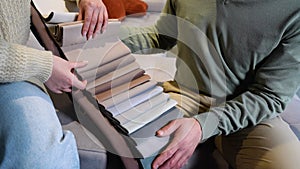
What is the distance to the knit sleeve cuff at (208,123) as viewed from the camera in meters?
0.99

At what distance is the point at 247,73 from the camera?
1094mm

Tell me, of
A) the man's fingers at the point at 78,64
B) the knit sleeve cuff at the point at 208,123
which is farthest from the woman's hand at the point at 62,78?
the knit sleeve cuff at the point at 208,123

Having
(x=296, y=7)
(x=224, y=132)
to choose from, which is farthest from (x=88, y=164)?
(x=296, y=7)

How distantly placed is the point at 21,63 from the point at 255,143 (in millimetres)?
651

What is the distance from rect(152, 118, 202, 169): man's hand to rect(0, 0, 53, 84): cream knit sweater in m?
0.32

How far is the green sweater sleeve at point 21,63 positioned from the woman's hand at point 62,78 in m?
0.03

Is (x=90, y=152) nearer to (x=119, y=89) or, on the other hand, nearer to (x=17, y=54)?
(x=119, y=89)

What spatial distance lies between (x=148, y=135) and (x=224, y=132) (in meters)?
0.24

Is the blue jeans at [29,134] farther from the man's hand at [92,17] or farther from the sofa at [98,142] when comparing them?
the man's hand at [92,17]

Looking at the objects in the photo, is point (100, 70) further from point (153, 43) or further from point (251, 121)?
point (251, 121)

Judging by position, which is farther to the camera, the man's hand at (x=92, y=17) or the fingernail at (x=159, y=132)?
the man's hand at (x=92, y=17)

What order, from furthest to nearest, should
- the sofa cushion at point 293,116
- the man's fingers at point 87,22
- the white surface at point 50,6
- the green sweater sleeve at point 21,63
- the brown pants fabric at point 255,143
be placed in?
→ the white surface at point 50,6 → the sofa cushion at point 293,116 → the man's fingers at point 87,22 → the brown pants fabric at point 255,143 → the green sweater sleeve at point 21,63

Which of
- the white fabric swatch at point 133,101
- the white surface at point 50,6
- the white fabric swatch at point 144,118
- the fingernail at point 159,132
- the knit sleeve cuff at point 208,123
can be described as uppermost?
the white surface at point 50,6

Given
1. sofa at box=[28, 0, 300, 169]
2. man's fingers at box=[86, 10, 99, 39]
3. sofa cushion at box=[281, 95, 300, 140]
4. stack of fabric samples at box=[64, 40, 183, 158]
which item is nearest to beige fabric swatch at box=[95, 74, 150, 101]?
stack of fabric samples at box=[64, 40, 183, 158]
